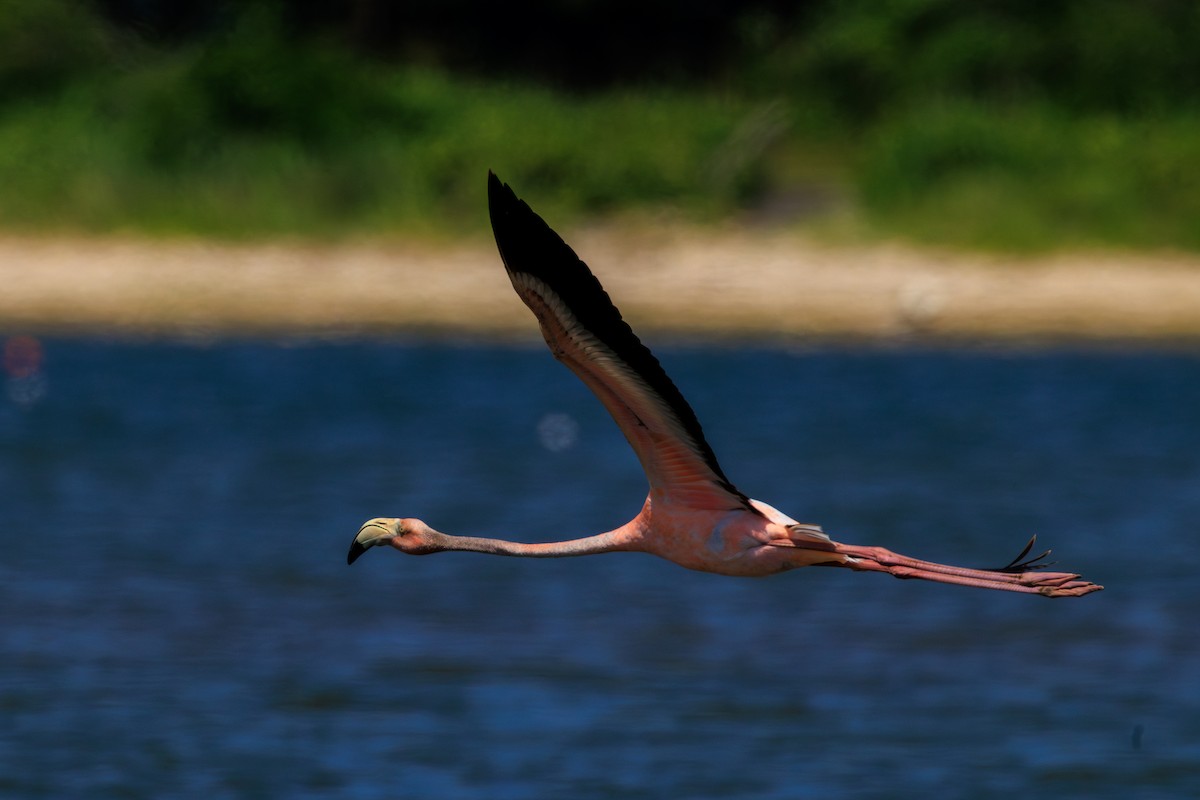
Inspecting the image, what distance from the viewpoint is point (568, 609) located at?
1502cm

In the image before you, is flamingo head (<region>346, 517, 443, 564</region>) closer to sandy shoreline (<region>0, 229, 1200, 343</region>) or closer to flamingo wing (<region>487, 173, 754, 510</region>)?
flamingo wing (<region>487, 173, 754, 510</region>)

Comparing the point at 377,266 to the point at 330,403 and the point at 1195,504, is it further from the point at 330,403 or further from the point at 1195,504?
the point at 1195,504

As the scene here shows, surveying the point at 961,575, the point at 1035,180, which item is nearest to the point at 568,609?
the point at 961,575

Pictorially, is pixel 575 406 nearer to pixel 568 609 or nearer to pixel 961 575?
pixel 568 609

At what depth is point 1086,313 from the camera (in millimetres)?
27609

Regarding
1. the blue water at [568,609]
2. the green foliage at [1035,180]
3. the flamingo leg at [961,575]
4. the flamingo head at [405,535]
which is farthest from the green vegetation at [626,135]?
the flamingo head at [405,535]

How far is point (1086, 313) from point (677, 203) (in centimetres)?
527

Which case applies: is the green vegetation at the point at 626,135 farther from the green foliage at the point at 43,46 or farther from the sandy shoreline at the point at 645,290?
the sandy shoreline at the point at 645,290

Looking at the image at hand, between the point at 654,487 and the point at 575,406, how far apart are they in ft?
56.9

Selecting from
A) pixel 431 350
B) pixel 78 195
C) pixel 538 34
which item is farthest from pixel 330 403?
pixel 538 34

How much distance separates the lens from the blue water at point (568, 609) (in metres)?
11.5

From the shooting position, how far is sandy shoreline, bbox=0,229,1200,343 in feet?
91.1

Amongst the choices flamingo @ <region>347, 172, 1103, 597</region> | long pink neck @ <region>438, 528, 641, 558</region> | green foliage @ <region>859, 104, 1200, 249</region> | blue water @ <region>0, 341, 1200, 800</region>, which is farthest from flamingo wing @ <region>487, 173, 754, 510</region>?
green foliage @ <region>859, 104, 1200, 249</region>

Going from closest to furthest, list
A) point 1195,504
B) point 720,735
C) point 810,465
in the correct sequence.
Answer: point 720,735, point 1195,504, point 810,465
